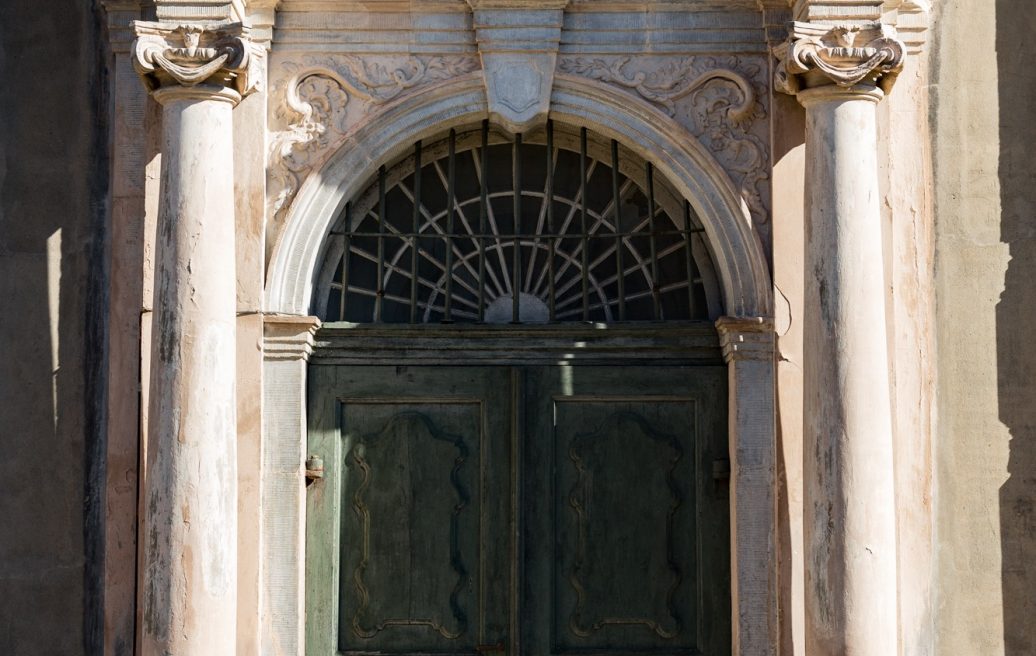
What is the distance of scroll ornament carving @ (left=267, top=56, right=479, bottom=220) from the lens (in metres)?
8.46

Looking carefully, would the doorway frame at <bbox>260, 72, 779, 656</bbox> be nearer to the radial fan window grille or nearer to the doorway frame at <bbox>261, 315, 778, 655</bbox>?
the doorway frame at <bbox>261, 315, 778, 655</bbox>

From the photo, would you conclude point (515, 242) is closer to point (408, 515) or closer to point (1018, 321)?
point (408, 515)

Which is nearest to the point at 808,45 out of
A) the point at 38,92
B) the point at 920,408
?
the point at 920,408

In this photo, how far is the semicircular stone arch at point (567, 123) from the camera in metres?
8.36

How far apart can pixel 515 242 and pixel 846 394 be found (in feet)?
6.71

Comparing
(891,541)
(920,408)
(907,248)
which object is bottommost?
(891,541)

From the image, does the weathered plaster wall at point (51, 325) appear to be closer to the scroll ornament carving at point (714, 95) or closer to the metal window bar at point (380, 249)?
the metal window bar at point (380, 249)

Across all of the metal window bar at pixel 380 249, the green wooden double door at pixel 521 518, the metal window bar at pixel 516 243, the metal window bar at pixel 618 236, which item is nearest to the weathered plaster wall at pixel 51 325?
the green wooden double door at pixel 521 518

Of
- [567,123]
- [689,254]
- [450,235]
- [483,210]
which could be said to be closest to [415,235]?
[450,235]

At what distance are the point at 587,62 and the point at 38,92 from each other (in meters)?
2.84

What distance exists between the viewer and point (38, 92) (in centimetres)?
852

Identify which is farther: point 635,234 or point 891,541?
point 635,234

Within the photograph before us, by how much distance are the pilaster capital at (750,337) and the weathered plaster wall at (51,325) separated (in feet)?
10.4

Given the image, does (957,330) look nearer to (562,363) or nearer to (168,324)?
(562,363)
